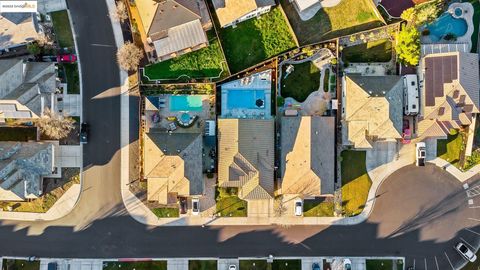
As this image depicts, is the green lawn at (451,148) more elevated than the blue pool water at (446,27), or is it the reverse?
the blue pool water at (446,27)

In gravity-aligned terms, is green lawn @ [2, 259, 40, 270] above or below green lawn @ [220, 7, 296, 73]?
below

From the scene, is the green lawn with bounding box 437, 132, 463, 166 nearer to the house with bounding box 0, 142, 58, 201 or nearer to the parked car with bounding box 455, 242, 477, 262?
the parked car with bounding box 455, 242, 477, 262

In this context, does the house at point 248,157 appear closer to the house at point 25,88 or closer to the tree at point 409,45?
the tree at point 409,45

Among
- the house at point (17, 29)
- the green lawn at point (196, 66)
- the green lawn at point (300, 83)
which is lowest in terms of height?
the green lawn at point (300, 83)

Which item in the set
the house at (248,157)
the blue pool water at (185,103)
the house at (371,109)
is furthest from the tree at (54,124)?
the house at (371,109)

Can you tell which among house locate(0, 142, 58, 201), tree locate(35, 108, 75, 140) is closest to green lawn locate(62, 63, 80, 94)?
tree locate(35, 108, 75, 140)

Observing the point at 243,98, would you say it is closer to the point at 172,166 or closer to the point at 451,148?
the point at 172,166

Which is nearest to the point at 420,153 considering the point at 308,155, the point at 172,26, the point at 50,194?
the point at 308,155
